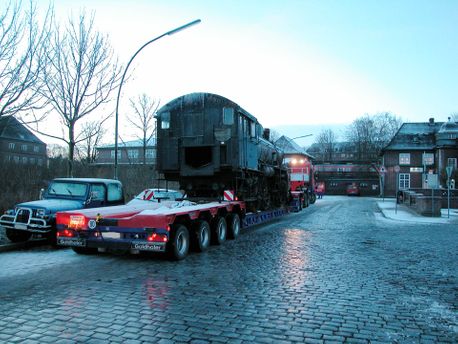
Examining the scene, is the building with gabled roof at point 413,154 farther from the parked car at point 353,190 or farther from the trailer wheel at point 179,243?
the trailer wheel at point 179,243

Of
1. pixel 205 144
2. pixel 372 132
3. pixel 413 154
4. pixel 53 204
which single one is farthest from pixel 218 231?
pixel 372 132

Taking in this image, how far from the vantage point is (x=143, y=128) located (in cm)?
3488

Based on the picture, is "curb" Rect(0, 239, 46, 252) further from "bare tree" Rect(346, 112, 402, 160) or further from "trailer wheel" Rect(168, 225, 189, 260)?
"bare tree" Rect(346, 112, 402, 160)

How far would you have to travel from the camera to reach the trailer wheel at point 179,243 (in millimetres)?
8672

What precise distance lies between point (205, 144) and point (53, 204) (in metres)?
4.83

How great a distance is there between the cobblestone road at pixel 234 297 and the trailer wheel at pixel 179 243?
216mm

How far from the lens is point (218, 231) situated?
36.7 feet

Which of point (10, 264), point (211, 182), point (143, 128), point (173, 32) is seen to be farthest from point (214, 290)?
point (143, 128)

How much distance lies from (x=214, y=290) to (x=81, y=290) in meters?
2.07

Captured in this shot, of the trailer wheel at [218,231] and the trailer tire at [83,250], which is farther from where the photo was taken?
the trailer wheel at [218,231]

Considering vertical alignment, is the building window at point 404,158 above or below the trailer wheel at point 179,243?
above

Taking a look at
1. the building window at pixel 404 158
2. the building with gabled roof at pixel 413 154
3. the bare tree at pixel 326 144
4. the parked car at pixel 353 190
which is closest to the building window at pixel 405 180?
the building with gabled roof at pixel 413 154

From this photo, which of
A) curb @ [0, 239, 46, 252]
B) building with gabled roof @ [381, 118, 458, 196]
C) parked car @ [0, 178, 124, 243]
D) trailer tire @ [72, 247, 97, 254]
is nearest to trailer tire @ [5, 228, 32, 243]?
parked car @ [0, 178, 124, 243]

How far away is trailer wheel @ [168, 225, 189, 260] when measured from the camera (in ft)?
28.5
